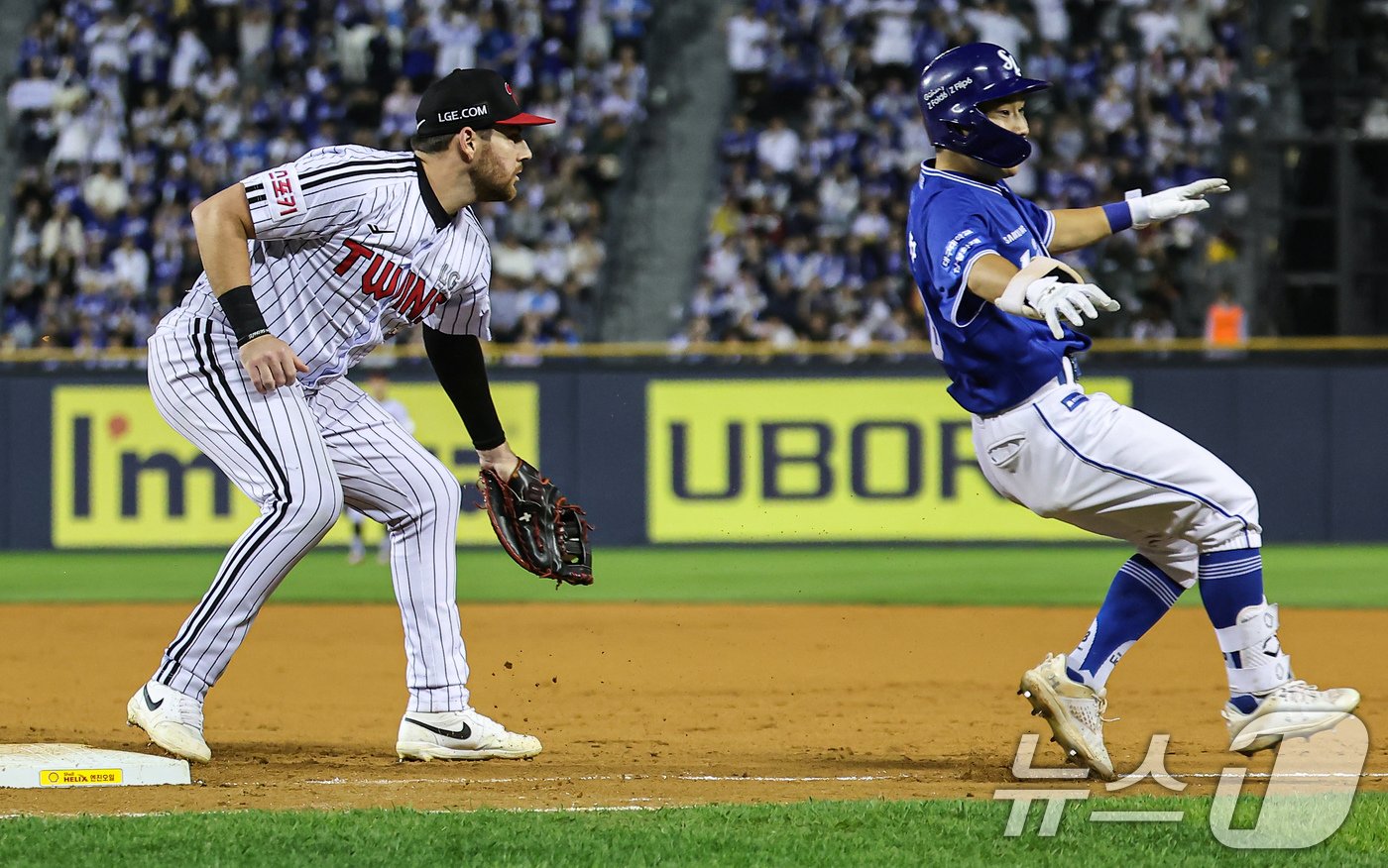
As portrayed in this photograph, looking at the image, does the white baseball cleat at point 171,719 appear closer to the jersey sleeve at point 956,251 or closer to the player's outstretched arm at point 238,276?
the player's outstretched arm at point 238,276

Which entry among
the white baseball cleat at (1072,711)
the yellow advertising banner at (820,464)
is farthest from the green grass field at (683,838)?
the yellow advertising banner at (820,464)

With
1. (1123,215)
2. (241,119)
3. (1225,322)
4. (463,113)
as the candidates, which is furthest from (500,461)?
(241,119)

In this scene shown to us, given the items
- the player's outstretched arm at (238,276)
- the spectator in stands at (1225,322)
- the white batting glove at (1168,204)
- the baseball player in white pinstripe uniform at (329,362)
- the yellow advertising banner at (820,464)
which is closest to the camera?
the player's outstretched arm at (238,276)

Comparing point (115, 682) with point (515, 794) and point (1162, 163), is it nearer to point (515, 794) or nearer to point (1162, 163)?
point (515, 794)

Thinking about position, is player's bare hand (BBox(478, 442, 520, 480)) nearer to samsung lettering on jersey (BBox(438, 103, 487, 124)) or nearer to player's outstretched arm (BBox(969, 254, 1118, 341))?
samsung lettering on jersey (BBox(438, 103, 487, 124))

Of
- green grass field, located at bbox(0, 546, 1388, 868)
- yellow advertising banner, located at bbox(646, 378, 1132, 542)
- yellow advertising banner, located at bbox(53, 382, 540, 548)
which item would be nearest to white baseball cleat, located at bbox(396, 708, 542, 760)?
green grass field, located at bbox(0, 546, 1388, 868)

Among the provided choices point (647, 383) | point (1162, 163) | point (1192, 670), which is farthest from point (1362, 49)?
point (1192, 670)
